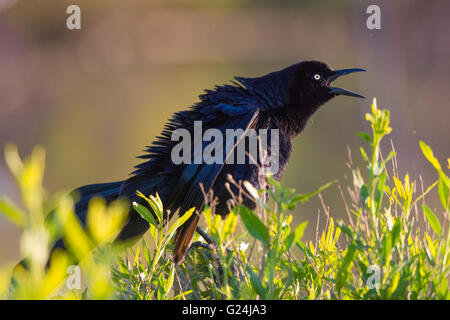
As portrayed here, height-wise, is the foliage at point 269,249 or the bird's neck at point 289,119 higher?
the bird's neck at point 289,119

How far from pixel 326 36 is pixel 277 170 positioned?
9.42 meters

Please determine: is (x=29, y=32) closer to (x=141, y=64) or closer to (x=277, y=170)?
(x=141, y=64)

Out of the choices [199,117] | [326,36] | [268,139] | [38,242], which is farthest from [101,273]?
[326,36]

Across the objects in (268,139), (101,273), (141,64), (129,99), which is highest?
(141,64)

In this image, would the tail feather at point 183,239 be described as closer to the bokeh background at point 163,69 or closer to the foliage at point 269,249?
the foliage at point 269,249

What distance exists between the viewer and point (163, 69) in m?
11.8

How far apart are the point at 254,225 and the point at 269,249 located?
82 mm

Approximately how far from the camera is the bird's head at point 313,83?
3021 mm

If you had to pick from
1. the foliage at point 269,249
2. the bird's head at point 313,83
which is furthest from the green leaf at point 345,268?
the bird's head at point 313,83

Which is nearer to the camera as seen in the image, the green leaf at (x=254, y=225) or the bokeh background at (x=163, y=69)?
the green leaf at (x=254, y=225)

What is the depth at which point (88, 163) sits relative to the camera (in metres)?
9.12

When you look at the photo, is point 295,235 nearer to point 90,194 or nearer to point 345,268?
point 345,268

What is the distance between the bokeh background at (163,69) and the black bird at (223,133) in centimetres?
576
